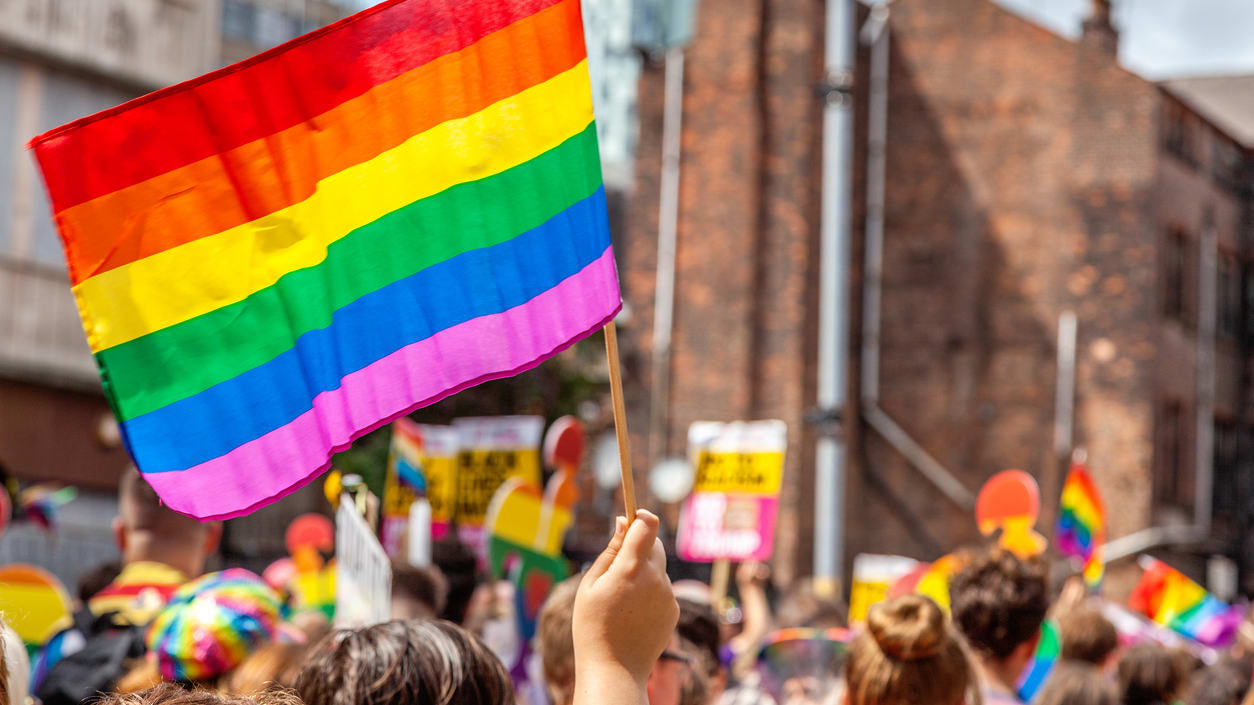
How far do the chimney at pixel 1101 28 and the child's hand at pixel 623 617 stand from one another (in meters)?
26.8

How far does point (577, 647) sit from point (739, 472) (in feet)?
26.7

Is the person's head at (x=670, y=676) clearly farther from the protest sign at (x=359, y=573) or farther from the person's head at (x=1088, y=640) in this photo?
the person's head at (x=1088, y=640)

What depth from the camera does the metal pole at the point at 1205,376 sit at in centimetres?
2761

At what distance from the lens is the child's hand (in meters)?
2.41

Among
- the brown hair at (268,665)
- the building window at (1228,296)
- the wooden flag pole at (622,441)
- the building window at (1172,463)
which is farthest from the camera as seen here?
the building window at (1228,296)

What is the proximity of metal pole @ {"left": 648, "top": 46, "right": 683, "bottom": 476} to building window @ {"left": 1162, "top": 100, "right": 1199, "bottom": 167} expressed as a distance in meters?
7.75

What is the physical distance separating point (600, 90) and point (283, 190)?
74.5ft

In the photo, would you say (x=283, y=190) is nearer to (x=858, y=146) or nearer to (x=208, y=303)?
(x=208, y=303)

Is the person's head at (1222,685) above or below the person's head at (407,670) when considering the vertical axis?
below

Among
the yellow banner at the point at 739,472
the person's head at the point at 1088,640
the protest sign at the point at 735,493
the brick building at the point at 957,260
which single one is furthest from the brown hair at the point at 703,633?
the brick building at the point at 957,260

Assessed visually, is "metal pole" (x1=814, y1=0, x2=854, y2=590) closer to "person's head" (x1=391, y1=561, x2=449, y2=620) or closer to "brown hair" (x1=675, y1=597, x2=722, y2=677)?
"person's head" (x1=391, y1=561, x2=449, y2=620)

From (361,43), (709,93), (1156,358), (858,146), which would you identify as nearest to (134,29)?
(709,93)

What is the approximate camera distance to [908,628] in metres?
3.99

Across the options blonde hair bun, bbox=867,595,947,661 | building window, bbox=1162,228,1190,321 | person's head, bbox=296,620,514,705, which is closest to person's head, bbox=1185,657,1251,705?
blonde hair bun, bbox=867,595,947,661
